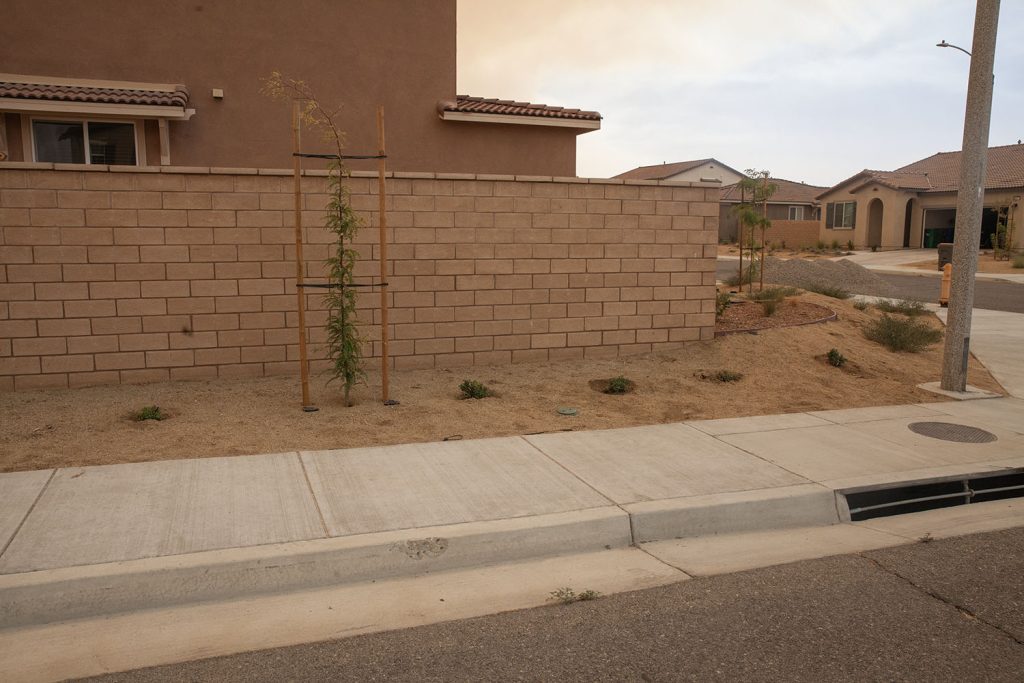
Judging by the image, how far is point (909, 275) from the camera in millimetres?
36031

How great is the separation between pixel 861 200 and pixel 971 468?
49434 mm

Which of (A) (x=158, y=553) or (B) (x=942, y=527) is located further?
(B) (x=942, y=527)

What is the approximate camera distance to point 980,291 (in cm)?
2717

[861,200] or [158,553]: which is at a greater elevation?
[861,200]

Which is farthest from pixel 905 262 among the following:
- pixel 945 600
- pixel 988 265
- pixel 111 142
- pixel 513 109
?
pixel 945 600

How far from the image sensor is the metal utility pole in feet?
32.0

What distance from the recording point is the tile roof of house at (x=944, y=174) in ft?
151

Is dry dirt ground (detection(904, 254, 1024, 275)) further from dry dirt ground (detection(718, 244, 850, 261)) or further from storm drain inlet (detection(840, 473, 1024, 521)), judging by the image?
storm drain inlet (detection(840, 473, 1024, 521))

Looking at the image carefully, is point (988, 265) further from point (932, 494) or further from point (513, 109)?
point (932, 494)

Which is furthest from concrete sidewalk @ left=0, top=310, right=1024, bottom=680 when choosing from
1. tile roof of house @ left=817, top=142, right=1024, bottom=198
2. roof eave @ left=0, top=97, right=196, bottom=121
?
tile roof of house @ left=817, top=142, right=1024, bottom=198

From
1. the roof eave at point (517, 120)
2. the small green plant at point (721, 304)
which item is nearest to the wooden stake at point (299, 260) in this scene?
the small green plant at point (721, 304)

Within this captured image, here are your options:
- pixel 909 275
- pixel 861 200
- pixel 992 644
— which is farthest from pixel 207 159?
pixel 861 200

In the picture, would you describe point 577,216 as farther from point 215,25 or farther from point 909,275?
point 909,275

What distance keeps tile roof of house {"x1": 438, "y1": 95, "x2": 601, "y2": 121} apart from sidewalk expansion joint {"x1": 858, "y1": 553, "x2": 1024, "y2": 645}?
13893mm
